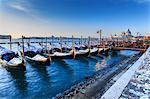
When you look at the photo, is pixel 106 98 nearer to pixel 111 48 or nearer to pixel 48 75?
pixel 48 75

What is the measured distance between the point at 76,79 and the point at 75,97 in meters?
5.77

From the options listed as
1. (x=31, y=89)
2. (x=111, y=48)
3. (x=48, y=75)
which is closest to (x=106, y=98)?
(x=31, y=89)

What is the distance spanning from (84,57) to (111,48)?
9623mm

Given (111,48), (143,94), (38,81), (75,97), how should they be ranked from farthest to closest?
(111,48) → (38,81) → (75,97) → (143,94)

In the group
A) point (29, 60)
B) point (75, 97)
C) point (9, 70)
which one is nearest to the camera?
point (75, 97)

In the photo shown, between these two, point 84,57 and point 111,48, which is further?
point 111,48

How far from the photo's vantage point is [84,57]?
2705 cm

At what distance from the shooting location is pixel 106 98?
15.4 ft

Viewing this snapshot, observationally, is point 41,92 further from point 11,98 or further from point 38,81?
point 38,81

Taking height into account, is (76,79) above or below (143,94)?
below

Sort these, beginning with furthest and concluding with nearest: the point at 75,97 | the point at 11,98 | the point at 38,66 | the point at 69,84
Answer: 1. the point at 38,66
2. the point at 69,84
3. the point at 11,98
4. the point at 75,97

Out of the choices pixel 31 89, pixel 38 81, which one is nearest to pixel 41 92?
pixel 31 89

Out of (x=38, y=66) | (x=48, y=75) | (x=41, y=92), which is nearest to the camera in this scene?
(x=41, y=92)

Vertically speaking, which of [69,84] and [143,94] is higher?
[143,94]
